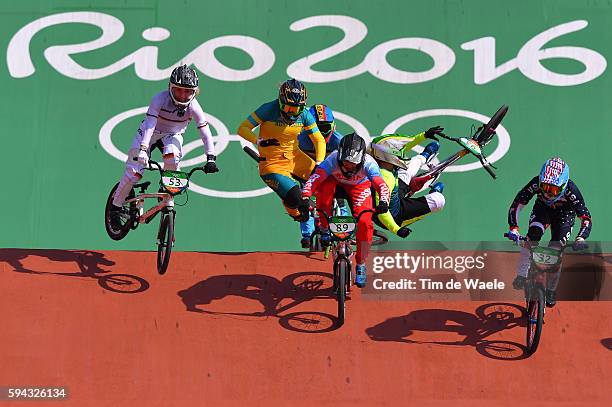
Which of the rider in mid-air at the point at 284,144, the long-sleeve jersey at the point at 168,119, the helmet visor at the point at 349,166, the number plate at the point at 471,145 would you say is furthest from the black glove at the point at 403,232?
the long-sleeve jersey at the point at 168,119

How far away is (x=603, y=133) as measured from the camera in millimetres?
19047

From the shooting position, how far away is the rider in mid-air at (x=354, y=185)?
15164 millimetres

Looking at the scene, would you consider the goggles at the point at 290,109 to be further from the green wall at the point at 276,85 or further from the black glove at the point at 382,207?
the green wall at the point at 276,85

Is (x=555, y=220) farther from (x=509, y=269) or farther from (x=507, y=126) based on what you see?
(x=507, y=126)

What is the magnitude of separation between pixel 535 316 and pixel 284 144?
13.8 ft

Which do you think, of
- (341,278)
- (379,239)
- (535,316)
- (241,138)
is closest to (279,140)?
(379,239)

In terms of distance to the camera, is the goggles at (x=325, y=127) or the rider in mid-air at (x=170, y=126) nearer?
the rider in mid-air at (x=170, y=126)

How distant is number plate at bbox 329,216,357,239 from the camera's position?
48.8 ft

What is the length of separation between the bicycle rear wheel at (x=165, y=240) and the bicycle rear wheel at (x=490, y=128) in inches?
187

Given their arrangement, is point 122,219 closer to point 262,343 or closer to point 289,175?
point 289,175

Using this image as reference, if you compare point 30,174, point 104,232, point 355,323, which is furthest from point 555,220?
point 30,174

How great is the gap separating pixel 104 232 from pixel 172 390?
15.4 feet

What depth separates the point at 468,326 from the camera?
51.8 feet

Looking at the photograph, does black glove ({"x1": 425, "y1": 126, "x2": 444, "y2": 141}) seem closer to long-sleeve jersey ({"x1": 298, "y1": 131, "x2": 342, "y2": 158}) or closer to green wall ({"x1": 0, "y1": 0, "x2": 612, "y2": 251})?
long-sleeve jersey ({"x1": 298, "y1": 131, "x2": 342, "y2": 158})
